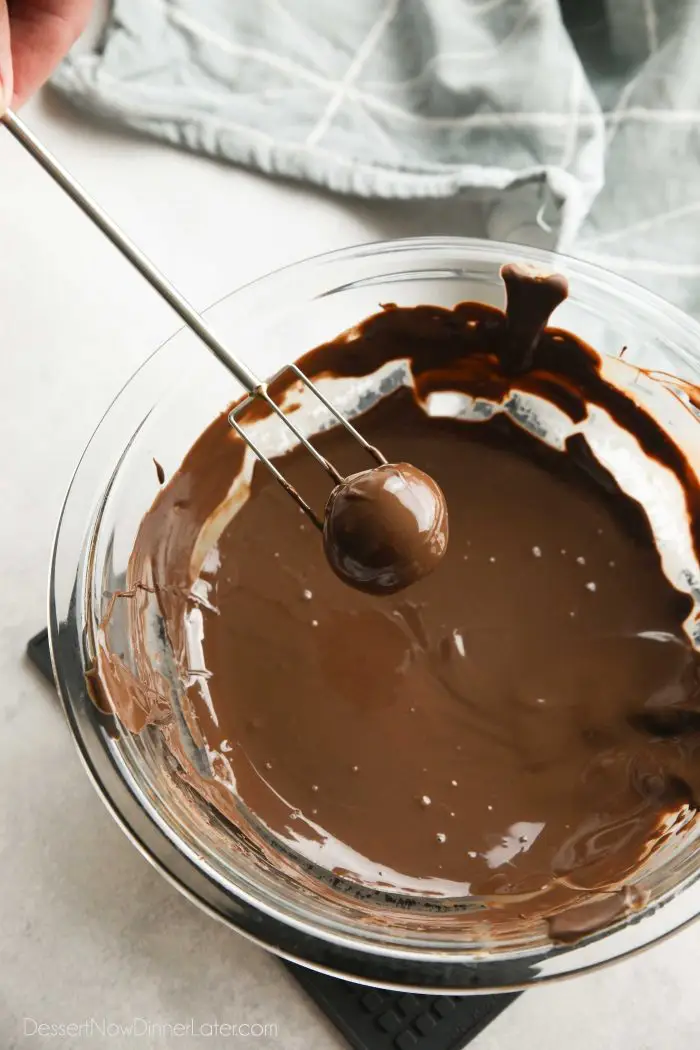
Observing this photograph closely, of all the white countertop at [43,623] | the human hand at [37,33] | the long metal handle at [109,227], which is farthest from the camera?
the human hand at [37,33]

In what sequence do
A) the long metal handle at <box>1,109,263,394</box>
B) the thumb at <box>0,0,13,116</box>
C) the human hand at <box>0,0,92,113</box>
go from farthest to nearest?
the human hand at <box>0,0,92,113</box>
the thumb at <box>0,0,13,116</box>
the long metal handle at <box>1,109,263,394</box>

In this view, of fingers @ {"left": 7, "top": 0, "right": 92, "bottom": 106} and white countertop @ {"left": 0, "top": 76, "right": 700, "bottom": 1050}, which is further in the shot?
fingers @ {"left": 7, "top": 0, "right": 92, "bottom": 106}

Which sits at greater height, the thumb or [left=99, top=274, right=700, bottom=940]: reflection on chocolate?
the thumb

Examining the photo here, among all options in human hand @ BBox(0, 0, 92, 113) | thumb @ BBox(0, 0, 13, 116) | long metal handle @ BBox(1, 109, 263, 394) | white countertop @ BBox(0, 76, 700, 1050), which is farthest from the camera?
human hand @ BBox(0, 0, 92, 113)

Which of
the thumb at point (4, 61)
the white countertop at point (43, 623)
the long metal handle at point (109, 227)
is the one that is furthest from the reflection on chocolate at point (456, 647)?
the thumb at point (4, 61)

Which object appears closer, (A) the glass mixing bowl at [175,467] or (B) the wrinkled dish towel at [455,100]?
(A) the glass mixing bowl at [175,467]

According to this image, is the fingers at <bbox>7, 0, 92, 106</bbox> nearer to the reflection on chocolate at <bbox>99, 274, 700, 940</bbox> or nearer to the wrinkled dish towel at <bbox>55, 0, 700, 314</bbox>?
the wrinkled dish towel at <bbox>55, 0, 700, 314</bbox>

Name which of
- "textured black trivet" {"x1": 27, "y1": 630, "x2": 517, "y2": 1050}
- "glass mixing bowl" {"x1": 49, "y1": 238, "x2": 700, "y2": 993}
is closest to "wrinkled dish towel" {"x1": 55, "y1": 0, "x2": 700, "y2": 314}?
"glass mixing bowl" {"x1": 49, "y1": 238, "x2": 700, "y2": 993}

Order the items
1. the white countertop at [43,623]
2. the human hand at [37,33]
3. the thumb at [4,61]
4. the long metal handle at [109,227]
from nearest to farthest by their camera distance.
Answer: the long metal handle at [109,227]
the thumb at [4,61]
the white countertop at [43,623]
the human hand at [37,33]

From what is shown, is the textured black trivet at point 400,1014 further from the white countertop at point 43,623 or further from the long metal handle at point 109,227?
the long metal handle at point 109,227

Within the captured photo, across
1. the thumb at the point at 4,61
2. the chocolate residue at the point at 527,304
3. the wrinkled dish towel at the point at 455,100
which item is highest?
the thumb at the point at 4,61
